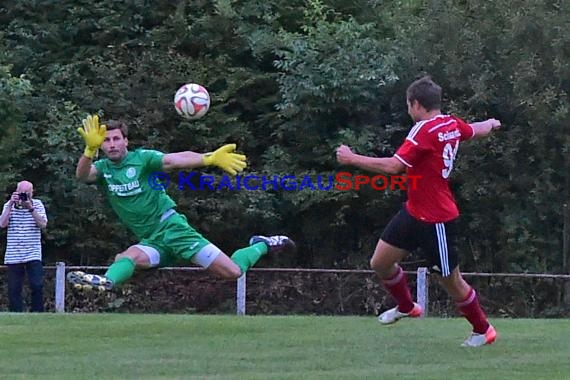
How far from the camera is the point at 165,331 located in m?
10.5

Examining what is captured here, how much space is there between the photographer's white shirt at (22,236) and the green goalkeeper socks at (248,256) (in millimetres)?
5859

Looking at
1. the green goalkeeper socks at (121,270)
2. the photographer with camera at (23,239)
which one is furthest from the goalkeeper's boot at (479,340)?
the photographer with camera at (23,239)

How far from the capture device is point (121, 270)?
9320 millimetres

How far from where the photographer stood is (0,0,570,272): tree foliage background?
62.1ft

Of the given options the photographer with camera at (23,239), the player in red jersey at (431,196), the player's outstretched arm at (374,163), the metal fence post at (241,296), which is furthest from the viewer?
the metal fence post at (241,296)

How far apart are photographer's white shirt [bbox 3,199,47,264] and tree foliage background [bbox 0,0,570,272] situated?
12.3 ft

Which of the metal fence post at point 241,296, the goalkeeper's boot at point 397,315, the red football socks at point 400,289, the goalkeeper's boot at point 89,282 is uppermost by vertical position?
the goalkeeper's boot at point 89,282

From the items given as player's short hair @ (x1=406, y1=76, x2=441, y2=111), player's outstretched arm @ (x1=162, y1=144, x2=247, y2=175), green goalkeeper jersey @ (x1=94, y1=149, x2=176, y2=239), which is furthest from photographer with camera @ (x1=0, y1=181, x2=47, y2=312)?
player's short hair @ (x1=406, y1=76, x2=441, y2=111)

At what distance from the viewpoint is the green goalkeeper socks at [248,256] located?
10.2m

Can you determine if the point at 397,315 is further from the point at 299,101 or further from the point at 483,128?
the point at 299,101

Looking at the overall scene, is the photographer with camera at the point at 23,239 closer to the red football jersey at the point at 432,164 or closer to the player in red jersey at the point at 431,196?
the player in red jersey at the point at 431,196

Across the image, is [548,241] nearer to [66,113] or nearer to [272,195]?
[272,195]

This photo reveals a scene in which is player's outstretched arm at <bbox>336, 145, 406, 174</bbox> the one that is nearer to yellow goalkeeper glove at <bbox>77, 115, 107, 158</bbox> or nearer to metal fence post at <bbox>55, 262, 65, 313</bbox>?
yellow goalkeeper glove at <bbox>77, 115, 107, 158</bbox>

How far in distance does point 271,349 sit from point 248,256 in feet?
5.07
